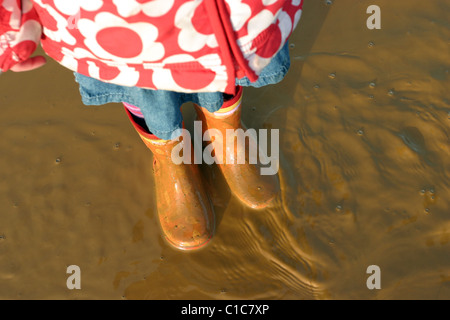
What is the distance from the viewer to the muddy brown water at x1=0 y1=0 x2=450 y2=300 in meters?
1.41

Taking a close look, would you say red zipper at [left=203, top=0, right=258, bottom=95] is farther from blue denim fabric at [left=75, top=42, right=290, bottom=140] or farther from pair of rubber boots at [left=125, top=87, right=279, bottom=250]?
pair of rubber boots at [left=125, top=87, right=279, bottom=250]

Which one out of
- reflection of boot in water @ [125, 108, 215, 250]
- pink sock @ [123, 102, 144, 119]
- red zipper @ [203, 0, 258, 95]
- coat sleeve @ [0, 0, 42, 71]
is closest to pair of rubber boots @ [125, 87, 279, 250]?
reflection of boot in water @ [125, 108, 215, 250]

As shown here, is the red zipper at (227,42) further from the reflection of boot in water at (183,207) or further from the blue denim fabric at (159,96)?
the reflection of boot in water at (183,207)

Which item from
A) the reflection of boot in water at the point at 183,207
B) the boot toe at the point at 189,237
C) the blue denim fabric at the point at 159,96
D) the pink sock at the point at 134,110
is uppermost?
the blue denim fabric at the point at 159,96

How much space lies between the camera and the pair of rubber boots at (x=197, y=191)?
→ 1390 millimetres

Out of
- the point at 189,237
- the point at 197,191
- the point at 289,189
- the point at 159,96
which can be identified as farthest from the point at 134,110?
the point at 289,189

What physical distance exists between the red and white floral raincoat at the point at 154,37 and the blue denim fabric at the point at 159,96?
0.44ft

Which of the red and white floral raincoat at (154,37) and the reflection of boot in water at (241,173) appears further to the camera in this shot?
the reflection of boot in water at (241,173)

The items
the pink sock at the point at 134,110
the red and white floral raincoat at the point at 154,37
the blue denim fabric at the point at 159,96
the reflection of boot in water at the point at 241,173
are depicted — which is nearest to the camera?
the red and white floral raincoat at the point at 154,37

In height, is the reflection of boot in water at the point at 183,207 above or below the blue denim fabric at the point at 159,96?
below

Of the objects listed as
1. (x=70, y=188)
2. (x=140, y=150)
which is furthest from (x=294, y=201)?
(x=70, y=188)

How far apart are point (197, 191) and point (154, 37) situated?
0.79m

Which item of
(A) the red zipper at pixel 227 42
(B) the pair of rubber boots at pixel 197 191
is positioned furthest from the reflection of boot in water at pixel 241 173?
(A) the red zipper at pixel 227 42

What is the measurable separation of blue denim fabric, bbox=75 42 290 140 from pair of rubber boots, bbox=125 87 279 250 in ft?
0.82
